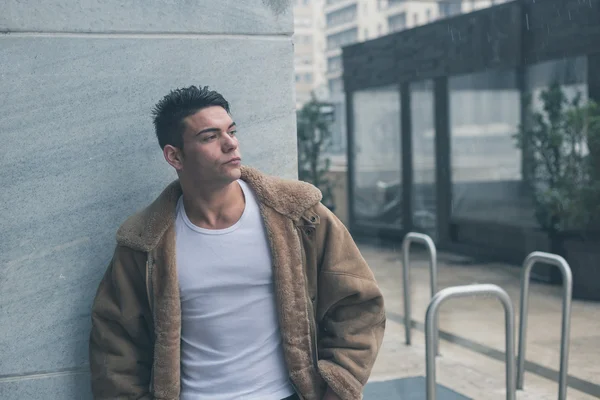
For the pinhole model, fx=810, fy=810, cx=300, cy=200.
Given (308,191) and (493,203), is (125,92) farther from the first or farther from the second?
(493,203)

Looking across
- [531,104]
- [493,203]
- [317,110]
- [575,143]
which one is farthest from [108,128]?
[317,110]

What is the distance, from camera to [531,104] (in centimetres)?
1079

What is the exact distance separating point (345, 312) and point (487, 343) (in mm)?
4560

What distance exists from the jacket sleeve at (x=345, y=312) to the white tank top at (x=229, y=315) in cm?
15

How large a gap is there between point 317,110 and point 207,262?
42.1 ft

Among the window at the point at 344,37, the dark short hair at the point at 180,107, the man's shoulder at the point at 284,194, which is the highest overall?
the window at the point at 344,37

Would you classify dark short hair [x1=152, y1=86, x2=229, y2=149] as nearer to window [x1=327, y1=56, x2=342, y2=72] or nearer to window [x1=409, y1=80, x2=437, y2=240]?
window [x1=409, y1=80, x2=437, y2=240]

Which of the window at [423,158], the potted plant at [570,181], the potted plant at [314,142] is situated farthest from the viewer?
the potted plant at [314,142]

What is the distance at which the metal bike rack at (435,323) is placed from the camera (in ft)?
11.8

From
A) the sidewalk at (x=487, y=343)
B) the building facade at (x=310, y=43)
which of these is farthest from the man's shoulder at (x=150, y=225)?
the building facade at (x=310, y=43)

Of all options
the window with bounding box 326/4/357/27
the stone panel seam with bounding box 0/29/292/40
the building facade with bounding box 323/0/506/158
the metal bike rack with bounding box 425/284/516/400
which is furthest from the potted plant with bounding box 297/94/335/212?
the window with bounding box 326/4/357/27

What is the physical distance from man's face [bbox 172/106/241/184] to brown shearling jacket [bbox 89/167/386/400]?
15 centimetres

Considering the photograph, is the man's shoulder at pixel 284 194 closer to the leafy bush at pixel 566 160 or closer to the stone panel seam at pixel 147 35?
the stone panel seam at pixel 147 35

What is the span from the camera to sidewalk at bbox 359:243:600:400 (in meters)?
5.42
